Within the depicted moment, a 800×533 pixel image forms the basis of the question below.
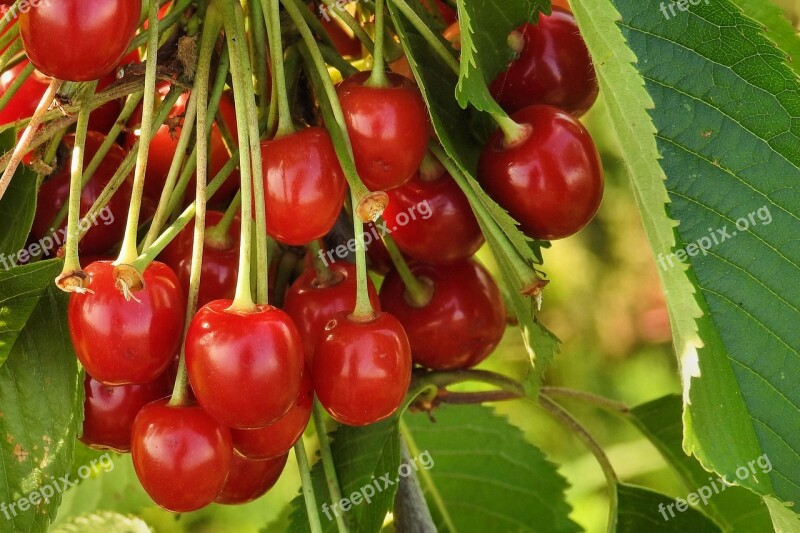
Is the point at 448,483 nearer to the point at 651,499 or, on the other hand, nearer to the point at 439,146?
the point at 651,499

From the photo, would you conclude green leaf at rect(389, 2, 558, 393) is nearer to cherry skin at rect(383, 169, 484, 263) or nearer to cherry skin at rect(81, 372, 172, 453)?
cherry skin at rect(383, 169, 484, 263)

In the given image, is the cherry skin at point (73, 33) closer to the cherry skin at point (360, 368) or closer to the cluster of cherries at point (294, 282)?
the cluster of cherries at point (294, 282)

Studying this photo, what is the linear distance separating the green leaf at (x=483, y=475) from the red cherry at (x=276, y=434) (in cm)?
61

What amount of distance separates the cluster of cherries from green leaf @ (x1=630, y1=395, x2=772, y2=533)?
16.3 inches

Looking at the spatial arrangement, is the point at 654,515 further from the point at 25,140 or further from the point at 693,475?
the point at 25,140

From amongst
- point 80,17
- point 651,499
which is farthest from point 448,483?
point 80,17

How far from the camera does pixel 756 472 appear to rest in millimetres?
791

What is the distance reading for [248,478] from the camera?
3.02ft

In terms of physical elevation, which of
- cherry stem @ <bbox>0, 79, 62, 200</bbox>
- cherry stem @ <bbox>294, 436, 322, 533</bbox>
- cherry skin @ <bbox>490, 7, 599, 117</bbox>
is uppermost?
cherry stem @ <bbox>0, 79, 62, 200</bbox>

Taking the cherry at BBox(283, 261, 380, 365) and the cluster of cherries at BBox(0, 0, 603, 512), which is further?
the cherry at BBox(283, 261, 380, 365)

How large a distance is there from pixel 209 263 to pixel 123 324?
146mm

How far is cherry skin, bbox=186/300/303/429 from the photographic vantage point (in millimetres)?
743

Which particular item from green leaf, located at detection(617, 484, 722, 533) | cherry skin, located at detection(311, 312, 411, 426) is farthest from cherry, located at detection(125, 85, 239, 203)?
green leaf, located at detection(617, 484, 722, 533)

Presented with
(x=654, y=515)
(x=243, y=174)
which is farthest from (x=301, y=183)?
(x=654, y=515)
